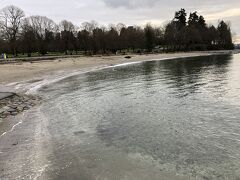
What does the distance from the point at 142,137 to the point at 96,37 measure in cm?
9207

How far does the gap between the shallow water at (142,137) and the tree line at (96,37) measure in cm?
7667

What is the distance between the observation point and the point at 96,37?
100m

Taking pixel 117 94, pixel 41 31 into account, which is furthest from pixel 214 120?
pixel 41 31

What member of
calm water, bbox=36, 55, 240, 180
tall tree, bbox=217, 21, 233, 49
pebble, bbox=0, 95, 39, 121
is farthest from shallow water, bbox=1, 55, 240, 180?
tall tree, bbox=217, 21, 233, 49

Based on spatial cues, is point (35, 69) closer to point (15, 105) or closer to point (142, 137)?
point (15, 105)

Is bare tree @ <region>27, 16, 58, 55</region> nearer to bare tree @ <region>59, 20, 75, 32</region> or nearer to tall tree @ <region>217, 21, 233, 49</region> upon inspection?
bare tree @ <region>59, 20, 75, 32</region>

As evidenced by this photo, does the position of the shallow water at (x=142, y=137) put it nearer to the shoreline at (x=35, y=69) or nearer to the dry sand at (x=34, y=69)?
the shoreline at (x=35, y=69)

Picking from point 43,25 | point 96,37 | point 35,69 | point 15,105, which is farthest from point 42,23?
point 15,105

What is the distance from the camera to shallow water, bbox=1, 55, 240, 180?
8.01 m

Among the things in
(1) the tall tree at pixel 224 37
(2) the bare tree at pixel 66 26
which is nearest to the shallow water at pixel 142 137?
(2) the bare tree at pixel 66 26

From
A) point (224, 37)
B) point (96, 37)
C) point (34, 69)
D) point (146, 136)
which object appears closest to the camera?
point (146, 136)

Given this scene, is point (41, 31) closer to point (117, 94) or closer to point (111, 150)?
point (117, 94)

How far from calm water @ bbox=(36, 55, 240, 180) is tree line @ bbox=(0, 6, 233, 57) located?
76.9 metres

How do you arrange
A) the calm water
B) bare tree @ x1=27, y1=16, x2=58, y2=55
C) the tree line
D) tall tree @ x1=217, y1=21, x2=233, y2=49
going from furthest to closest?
tall tree @ x1=217, y1=21, x2=233, y2=49 < bare tree @ x1=27, y1=16, x2=58, y2=55 < the tree line < the calm water
